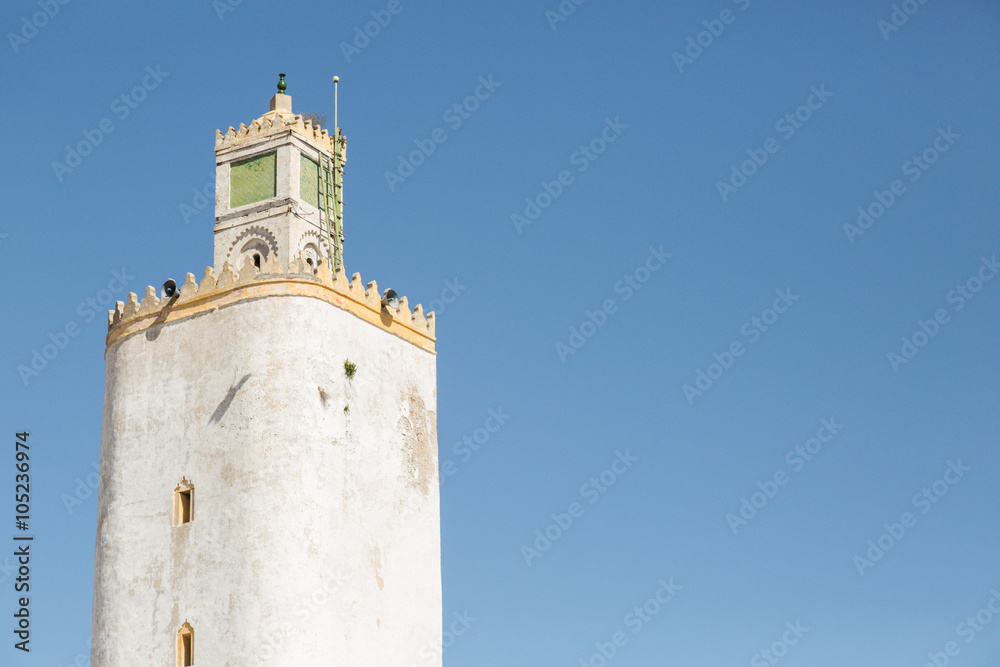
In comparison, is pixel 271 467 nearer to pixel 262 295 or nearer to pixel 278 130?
pixel 262 295

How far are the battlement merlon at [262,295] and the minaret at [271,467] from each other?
38 millimetres

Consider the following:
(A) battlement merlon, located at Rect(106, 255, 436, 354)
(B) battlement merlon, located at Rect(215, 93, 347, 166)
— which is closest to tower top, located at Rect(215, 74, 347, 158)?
(B) battlement merlon, located at Rect(215, 93, 347, 166)

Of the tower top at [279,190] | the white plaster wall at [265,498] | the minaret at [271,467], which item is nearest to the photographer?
the white plaster wall at [265,498]

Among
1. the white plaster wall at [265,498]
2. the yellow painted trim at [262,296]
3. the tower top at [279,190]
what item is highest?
the tower top at [279,190]

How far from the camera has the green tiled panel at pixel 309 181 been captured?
2967 centimetres

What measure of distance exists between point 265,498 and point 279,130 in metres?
8.35

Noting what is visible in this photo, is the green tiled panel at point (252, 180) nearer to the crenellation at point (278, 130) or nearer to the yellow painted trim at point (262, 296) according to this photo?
the crenellation at point (278, 130)

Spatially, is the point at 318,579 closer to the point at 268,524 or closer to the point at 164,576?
the point at 268,524

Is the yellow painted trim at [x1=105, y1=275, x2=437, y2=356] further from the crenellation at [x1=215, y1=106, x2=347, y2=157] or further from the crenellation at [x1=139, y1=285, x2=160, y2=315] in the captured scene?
the crenellation at [x1=215, y1=106, x2=347, y2=157]

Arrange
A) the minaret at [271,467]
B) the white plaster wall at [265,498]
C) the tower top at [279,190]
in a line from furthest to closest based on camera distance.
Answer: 1. the tower top at [279,190]
2. the minaret at [271,467]
3. the white plaster wall at [265,498]

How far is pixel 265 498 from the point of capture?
2561 centimetres

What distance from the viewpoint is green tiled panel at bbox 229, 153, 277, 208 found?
97.3 feet

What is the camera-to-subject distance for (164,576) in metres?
26.3

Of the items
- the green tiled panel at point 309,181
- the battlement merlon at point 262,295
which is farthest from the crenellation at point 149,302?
the green tiled panel at point 309,181
